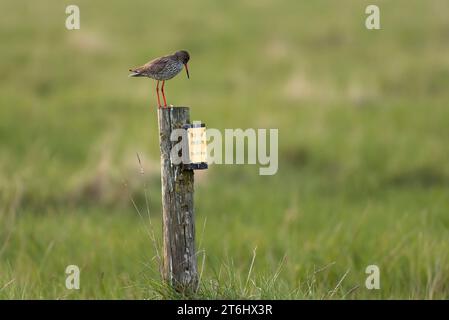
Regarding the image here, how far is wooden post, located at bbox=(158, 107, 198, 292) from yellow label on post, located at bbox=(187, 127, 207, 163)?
0.11 meters

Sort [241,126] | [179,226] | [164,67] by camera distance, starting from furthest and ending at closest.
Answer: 1. [241,126]
2. [179,226]
3. [164,67]

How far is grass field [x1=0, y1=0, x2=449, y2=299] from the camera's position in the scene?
24.1 ft

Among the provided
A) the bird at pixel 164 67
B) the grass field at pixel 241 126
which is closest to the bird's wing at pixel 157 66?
the bird at pixel 164 67

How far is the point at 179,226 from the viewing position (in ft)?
16.9

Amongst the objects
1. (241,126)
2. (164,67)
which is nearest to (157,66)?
(164,67)

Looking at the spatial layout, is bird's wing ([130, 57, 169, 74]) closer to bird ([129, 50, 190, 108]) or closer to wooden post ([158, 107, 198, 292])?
bird ([129, 50, 190, 108])

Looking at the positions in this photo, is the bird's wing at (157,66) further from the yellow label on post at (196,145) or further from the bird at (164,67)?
the yellow label on post at (196,145)

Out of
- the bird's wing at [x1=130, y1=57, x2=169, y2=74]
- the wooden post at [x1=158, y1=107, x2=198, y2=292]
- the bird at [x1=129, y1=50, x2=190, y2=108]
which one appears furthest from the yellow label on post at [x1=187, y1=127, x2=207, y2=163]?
the bird's wing at [x1=130, y1=57, x2=169, y2=74]

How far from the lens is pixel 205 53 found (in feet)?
58.9

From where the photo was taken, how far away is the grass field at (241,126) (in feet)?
24.1

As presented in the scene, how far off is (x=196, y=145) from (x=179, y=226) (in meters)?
0.50

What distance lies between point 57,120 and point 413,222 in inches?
245

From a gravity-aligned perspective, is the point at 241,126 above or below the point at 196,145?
below

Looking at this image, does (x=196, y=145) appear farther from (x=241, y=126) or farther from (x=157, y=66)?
(x=241, y=126)
